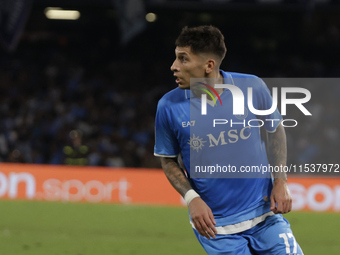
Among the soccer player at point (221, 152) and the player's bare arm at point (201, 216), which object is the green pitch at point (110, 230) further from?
the player's bare arm at point (201, 216)

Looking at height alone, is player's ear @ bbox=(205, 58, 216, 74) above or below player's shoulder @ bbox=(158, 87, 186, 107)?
above

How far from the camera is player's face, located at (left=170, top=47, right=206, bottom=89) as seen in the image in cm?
362

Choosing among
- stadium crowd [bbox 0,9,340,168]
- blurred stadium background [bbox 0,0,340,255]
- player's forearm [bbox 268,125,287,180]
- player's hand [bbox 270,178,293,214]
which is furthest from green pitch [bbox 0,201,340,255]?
player's hand [bbox 270,178,293,214]

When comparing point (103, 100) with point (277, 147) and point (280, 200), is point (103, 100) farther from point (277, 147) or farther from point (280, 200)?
point (280, 200)

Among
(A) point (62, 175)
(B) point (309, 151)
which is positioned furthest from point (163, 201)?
(B) point (309, 151)

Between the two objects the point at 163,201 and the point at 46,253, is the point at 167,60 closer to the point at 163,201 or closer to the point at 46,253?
the point at 163,201

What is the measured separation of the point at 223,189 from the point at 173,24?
19.2 m

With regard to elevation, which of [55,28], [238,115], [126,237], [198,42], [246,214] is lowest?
[126,237]

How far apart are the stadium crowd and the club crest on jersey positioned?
13.4 meters

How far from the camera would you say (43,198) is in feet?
46.7

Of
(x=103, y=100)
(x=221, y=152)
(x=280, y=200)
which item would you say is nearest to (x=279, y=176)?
(x=280, y=200)

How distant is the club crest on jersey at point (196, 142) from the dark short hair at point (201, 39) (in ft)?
1.86

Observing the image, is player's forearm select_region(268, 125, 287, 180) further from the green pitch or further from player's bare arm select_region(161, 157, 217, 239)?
the green pitch

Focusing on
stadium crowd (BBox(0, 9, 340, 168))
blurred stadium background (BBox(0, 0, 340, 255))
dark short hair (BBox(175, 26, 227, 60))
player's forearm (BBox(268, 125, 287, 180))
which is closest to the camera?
dark short hair (BBox(175, 26, 227, 60))
